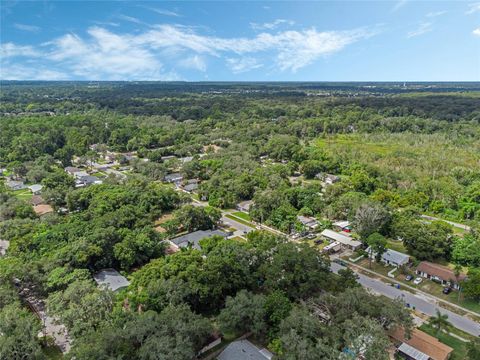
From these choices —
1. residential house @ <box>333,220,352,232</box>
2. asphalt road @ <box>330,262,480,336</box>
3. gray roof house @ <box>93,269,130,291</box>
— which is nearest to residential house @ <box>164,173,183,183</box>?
residential house @ <box>333,220,352,232</box>

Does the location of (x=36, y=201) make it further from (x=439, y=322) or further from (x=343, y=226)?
(x=439, y=322)

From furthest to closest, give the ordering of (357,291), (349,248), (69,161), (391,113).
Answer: (391,113)
(69,161)
(349,248)
(357,291)

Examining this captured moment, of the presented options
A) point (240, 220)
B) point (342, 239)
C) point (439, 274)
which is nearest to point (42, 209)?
point (240, 220)

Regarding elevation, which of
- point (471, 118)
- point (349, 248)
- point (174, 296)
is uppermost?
point (471, 118)

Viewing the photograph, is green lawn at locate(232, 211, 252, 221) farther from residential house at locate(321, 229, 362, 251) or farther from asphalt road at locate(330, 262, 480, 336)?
asphalt road at locate(330, 262, 480, 336)

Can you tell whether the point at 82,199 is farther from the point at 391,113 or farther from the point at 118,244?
the point at 391,113

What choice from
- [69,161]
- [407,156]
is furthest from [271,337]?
[69,161]

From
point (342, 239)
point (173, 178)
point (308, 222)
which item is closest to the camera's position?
point (342, 239)
